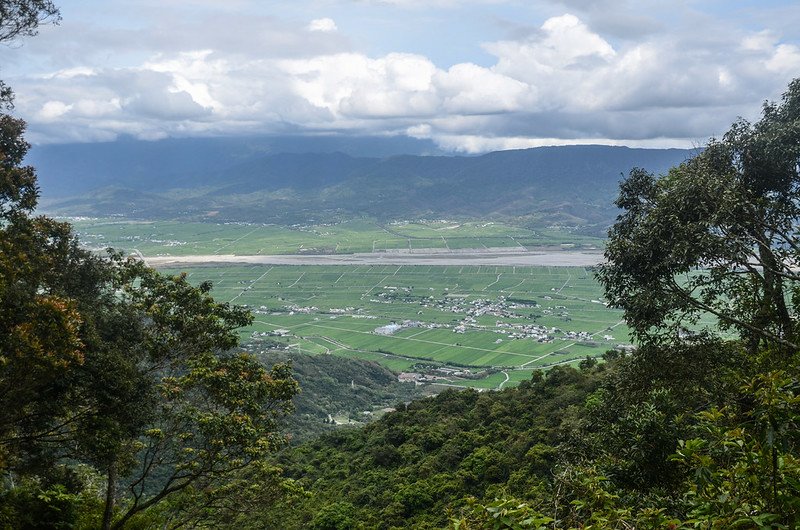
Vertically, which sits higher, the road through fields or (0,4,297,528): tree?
(0,4,297,528): tree

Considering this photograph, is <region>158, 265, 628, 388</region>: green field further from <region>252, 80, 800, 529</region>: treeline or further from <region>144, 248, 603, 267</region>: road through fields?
<region>252, 80, 800, 529</region>: treeline

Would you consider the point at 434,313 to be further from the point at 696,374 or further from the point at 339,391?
the point at 696,374

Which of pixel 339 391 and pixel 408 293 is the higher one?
pixel 408 293

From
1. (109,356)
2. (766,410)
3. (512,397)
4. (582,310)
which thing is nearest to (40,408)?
(109,356)

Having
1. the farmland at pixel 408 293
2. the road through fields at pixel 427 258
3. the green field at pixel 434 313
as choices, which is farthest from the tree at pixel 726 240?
the road through fields at pixel 427 258

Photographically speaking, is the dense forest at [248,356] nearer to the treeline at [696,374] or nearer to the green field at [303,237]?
the treeline at [696,374]

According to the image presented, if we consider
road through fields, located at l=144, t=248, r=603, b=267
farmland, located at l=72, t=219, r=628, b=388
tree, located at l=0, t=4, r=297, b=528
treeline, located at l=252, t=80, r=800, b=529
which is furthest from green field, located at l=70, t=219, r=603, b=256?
treeline, located at l=252, t=80, r=800, b=529

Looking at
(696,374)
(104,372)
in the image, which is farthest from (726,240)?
(104,372)
